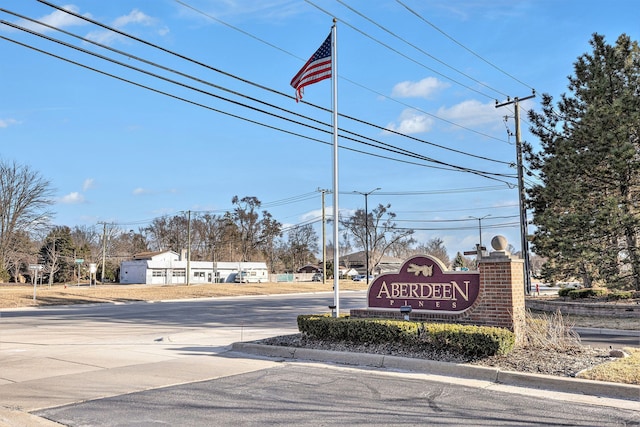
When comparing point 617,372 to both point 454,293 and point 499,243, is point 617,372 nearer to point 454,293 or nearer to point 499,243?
point 499,243

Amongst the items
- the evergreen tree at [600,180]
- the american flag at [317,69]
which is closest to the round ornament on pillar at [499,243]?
the american flag at [317,69]

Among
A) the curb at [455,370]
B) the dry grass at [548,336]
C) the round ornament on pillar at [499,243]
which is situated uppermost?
the round ornament on pillar at [499,243]

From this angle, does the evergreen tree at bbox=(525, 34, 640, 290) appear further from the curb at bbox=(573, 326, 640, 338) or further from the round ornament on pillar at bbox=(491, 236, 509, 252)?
the round ornament on pillar at bbox=(491, 236, 509, 252)

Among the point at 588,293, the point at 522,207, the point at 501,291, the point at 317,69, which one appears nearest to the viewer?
the point at 501,291

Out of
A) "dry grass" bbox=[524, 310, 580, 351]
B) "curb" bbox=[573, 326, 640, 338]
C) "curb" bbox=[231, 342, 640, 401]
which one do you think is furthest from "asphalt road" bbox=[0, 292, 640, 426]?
"curb" bbox=[573, 326, 640, 338]

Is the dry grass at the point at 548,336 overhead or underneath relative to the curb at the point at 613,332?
overhead

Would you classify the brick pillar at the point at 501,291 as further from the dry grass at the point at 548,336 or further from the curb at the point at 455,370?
the curb at the point at 455,370

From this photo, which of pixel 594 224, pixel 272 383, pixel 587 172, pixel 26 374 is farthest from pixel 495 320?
pixel 587 172

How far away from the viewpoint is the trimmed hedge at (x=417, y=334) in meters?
8.95

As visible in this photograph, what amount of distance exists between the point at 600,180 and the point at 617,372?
15668mm

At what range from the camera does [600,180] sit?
21156 mm

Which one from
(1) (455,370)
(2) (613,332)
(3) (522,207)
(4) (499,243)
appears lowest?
(2) (613,332)

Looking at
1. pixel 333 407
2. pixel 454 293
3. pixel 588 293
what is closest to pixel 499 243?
pixel 454 293

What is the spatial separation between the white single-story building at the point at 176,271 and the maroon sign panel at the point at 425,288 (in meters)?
61.2
